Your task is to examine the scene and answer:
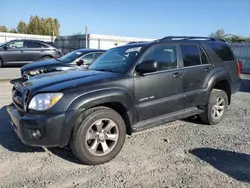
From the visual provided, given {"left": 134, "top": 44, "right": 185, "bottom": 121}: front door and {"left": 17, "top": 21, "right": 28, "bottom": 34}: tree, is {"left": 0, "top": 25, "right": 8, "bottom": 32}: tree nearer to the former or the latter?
{"left": 17, "top": 21, "right": 28, "bottom": 34}: tree

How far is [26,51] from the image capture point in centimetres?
1463

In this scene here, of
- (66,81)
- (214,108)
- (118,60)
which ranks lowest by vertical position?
(214,108)

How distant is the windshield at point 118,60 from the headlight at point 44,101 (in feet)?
3.76

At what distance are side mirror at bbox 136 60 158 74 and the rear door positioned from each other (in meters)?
0.94

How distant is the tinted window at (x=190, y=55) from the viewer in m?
4.53

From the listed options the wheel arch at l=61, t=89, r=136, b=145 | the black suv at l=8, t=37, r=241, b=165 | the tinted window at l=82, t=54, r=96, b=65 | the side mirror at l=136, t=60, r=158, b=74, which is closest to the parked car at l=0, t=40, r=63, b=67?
the tinted window at l=82, t=54, r=96, b=65

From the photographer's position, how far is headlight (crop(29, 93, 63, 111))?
3.11 m

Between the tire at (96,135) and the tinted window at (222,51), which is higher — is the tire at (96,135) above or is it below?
below

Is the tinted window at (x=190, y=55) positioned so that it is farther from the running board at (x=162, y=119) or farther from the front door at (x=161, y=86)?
the running board at (x=162, y=119)

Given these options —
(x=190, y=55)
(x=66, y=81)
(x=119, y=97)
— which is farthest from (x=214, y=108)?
(x=66, y=81)

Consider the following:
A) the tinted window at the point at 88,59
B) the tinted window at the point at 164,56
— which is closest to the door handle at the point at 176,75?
the tinted window at the point at 164,56

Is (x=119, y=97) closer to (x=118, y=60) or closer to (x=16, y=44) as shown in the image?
(x=118, y=60)

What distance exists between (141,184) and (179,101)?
183cm

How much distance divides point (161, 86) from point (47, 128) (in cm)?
193
